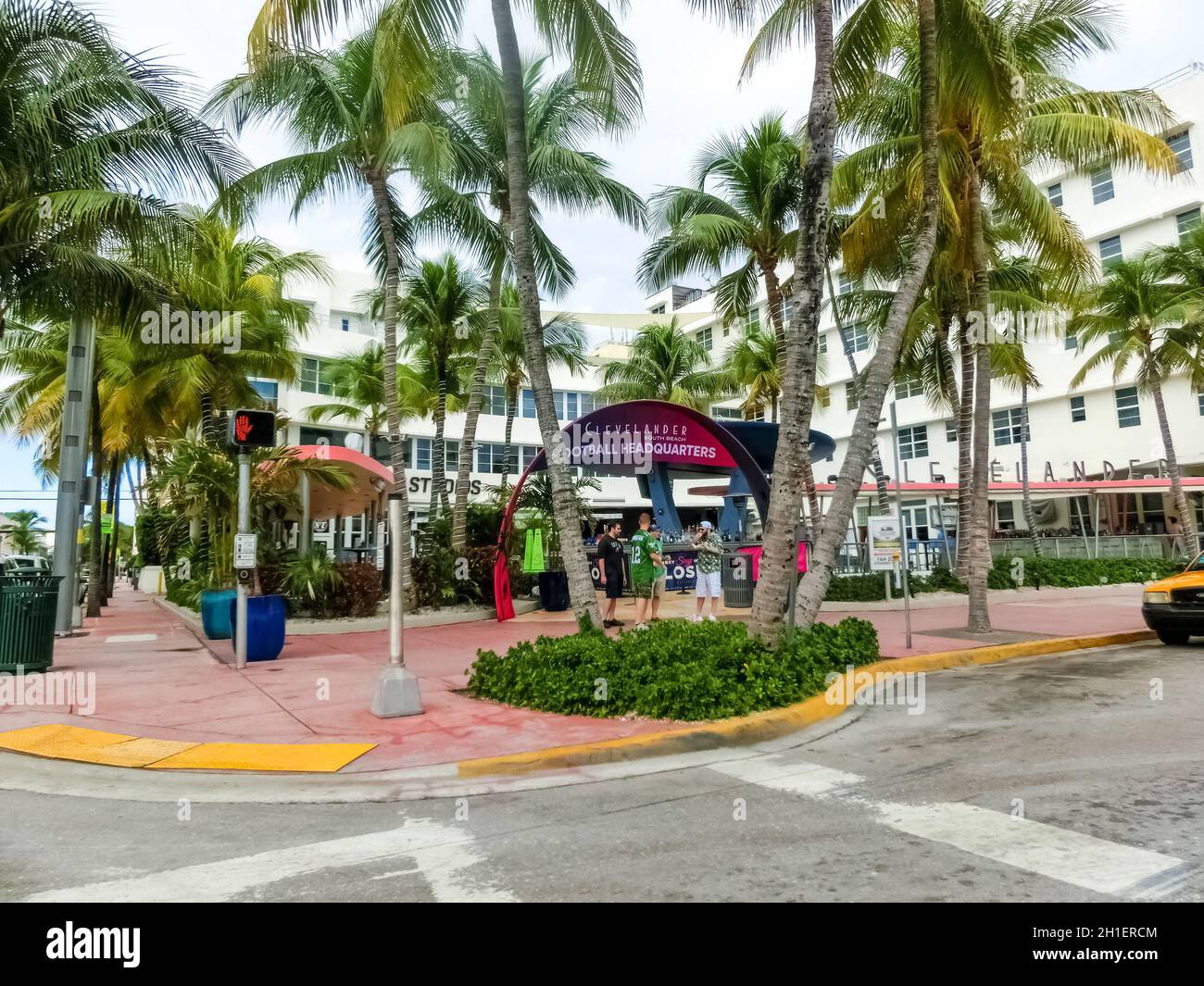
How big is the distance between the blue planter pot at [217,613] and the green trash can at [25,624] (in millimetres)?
3091

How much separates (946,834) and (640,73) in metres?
9.65

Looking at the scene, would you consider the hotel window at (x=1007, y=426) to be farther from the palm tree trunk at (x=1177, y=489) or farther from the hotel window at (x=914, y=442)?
the palm tree trunk at (x=1177, y=489)

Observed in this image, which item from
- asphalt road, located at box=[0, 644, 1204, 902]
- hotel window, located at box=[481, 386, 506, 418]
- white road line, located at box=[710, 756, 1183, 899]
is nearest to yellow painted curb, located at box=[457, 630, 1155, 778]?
asphalt road, located at box=[0, 644, 1204, 902]

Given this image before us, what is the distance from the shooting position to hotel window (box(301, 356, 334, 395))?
3769 cm

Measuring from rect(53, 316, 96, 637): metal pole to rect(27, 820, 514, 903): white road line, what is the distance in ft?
39.0

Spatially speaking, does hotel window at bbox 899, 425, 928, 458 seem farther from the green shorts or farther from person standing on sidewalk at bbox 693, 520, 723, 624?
the green shorts

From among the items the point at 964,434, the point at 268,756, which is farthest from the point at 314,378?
the point at 268,756

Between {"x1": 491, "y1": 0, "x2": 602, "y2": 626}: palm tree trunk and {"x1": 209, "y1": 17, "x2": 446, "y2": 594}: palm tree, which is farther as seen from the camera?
{"x1": 209, "y1": 17, "x2": 446, "y2": 594}: palm tree

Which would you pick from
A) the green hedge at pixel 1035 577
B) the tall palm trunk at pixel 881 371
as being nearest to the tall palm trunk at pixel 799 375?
the tall palm trunk at pixel 881 371

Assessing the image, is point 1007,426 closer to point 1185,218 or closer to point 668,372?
point 1185,218

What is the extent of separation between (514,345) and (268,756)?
20.8 meters

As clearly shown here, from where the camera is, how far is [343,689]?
30.0ft
